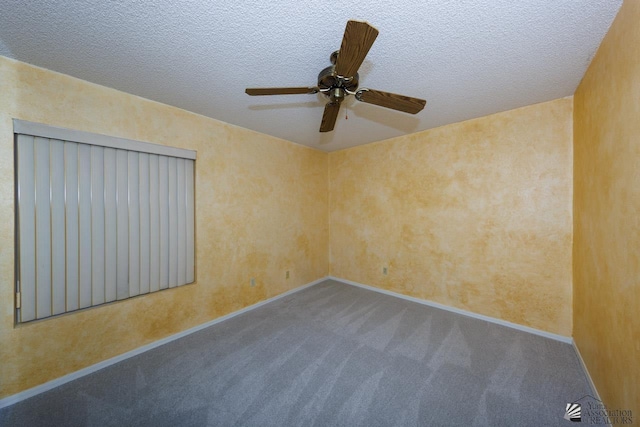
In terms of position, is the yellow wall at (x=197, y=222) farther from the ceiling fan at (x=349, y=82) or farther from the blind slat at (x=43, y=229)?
the ceiling fan at (x=349, y=82)

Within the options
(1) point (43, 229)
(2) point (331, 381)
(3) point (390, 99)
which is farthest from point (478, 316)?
(1) point (43, 229)

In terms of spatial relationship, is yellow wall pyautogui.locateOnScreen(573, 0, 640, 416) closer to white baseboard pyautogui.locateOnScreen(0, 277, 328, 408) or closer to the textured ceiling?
the textured ceiling

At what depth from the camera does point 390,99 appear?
1.55m

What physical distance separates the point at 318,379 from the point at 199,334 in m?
1.47

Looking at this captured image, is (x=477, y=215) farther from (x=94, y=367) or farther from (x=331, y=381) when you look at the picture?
(x=94, y=367)

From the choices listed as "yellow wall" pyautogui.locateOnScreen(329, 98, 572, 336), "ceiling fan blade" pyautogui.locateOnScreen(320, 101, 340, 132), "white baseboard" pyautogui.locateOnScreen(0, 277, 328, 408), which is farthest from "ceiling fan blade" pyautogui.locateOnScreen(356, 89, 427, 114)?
"white baseboard" pyautogui.locateOnScreen(0, 277, 328, 408)

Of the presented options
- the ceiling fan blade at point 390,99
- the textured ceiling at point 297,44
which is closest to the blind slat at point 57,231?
the textured ceiling at point 297,44

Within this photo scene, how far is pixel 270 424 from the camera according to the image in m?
1.44

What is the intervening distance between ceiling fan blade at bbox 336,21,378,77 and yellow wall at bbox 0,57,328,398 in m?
2.03

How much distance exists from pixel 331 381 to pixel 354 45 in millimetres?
2262

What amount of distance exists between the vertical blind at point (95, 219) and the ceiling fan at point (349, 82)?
157 centimetres

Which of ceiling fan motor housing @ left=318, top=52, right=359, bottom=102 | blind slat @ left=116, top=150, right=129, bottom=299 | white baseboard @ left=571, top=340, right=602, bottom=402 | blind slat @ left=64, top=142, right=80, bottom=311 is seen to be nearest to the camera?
ceiling fan motor housing @ left=318, top=52, right=359, bottom=102

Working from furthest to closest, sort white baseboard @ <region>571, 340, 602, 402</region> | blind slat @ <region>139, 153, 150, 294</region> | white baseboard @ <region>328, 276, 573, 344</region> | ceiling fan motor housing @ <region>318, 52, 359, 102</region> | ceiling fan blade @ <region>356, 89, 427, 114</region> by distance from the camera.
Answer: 1. white baseboard @ <region>328, 276, 573, 344</region>
2. blind slat @ <region>139, 153, 150, 294</region>
3. white baseboard @ <region>571, 340, 602, 402</region>
4. ceiling fan blade @ <region>356, 89, 427, 114</region>
5. ceiling fan motor housing @ <region>318, 52, 359, 102</region>

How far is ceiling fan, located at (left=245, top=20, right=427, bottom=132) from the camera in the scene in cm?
101
